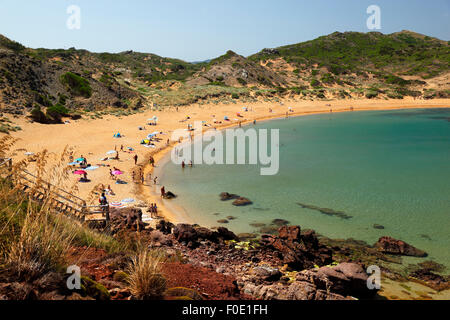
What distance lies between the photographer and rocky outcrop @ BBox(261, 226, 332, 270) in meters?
13.5

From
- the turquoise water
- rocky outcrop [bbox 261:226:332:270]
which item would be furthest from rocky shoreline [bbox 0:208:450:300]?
the turquoise water

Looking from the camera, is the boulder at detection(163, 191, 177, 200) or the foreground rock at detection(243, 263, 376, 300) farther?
the boulder at detection(163, 191, 177, 200)

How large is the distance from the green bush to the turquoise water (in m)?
35.1

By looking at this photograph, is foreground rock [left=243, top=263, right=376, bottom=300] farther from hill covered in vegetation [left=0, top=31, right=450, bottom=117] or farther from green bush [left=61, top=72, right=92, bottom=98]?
green bush [left=61, top=72, right=92, bottom=98]

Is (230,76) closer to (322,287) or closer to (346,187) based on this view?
(346,187)

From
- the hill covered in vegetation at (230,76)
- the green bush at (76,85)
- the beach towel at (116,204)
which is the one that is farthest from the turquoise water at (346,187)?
the green bush at (76,85)

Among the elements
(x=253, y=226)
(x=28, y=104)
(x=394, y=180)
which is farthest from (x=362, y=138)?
(x=28, y=104)

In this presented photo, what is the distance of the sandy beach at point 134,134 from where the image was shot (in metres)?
24.5

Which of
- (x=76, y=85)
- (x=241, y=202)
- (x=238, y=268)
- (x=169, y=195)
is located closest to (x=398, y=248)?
(x=238, y=268)

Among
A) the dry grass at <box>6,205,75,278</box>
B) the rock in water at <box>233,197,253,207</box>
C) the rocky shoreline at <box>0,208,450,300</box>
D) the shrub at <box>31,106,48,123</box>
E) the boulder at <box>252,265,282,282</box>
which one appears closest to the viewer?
the dry grass at <box>6,205,75,278</box>
